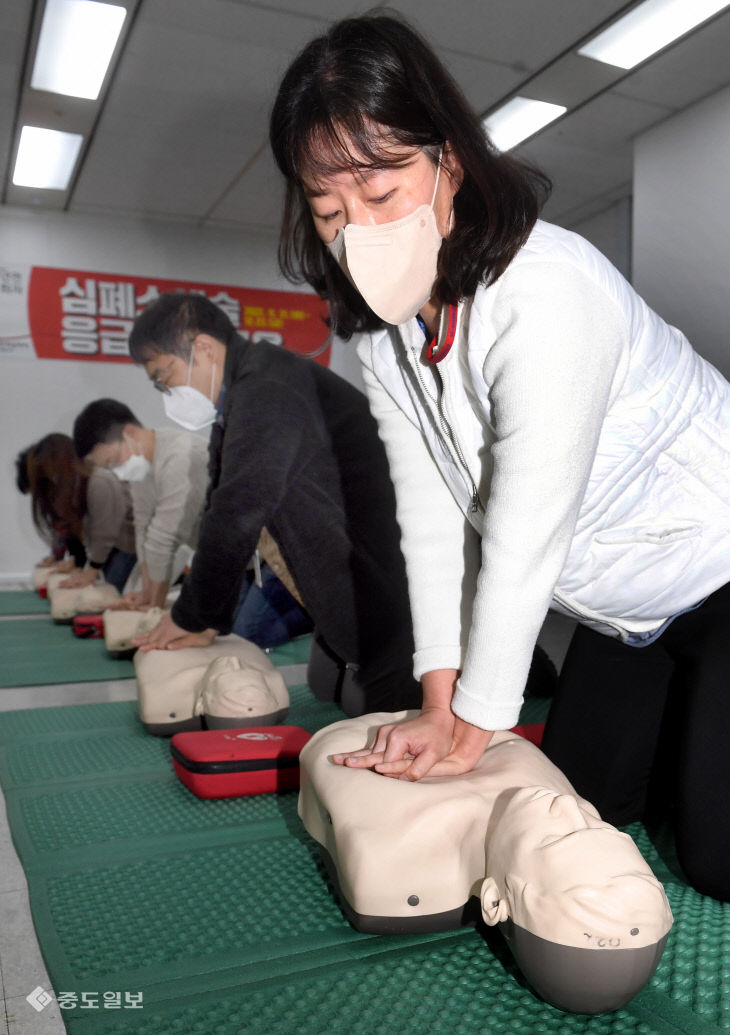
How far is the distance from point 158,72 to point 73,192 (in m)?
1.75

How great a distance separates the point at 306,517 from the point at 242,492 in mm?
160

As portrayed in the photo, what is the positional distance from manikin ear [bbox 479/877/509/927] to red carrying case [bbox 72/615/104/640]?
106 inches

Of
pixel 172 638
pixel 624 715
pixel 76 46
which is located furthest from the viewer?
pixel 76 46

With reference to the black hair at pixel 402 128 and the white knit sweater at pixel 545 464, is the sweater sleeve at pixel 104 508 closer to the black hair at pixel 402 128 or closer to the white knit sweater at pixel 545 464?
the white knit sweater at pixel 545 464

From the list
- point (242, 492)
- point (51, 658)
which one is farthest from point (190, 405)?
point (51, 658)

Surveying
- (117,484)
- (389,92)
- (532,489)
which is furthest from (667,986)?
(117,484)

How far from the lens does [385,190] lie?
958 millimetres

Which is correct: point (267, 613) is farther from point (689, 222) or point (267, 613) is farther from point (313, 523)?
point (689, 222)

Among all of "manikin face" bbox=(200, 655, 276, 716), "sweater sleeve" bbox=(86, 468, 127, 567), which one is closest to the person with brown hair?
"sweater sleeve" bbox=(86, 468, 127, 567)

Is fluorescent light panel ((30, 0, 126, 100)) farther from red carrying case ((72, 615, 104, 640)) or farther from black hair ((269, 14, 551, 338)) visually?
black hair ((269, 14, 551, 338))

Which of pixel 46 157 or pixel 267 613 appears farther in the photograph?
pixel 46 157

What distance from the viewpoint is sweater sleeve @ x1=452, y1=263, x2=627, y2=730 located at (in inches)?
34.5

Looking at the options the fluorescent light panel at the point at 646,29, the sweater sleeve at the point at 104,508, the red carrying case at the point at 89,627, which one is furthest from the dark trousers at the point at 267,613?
the fluorescent light panel at the point at 646,29

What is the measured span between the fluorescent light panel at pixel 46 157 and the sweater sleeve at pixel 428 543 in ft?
12.5
